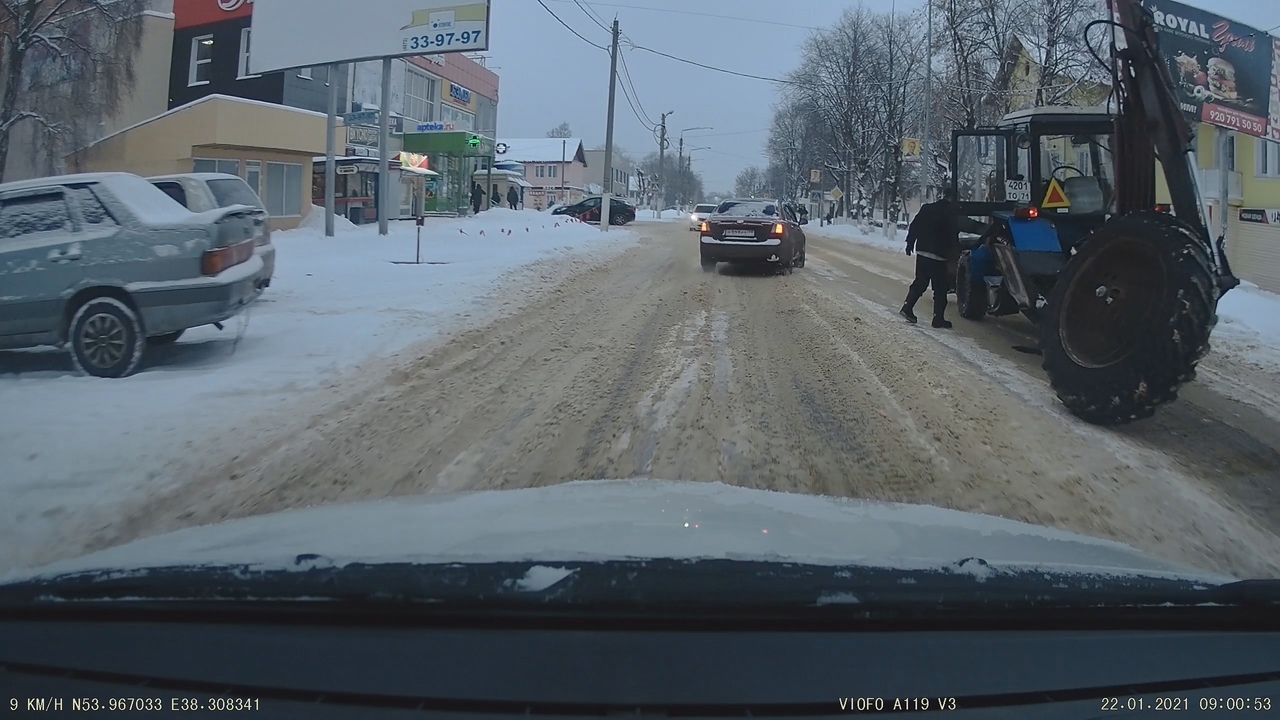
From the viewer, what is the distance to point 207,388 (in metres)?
7.68

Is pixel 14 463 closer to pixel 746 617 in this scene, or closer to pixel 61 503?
pixel 61 503

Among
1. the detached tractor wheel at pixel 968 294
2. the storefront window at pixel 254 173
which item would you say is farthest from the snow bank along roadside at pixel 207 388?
the storefront window at pixel 254 173

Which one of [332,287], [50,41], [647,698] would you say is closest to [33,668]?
[647,698]

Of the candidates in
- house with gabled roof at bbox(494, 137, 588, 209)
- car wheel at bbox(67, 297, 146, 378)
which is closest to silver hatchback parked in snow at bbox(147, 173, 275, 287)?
car wheel at bbox(67, 297, 146, 378)

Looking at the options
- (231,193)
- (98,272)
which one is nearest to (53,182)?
(98,272)

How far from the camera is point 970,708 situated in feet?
6.70

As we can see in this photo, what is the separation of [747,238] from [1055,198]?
27.0 ft

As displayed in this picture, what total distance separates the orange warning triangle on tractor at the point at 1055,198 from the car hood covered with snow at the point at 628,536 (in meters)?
8.36

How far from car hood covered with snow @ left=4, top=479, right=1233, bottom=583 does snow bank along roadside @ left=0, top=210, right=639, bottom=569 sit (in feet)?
7.07

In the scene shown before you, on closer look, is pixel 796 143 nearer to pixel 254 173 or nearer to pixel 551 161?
pixel 551 161

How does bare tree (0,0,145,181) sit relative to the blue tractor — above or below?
above

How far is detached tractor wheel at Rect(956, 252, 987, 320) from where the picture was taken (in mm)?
12102

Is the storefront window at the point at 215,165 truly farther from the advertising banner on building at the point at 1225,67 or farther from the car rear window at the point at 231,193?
the advertising banner on building at the point at 1225,67

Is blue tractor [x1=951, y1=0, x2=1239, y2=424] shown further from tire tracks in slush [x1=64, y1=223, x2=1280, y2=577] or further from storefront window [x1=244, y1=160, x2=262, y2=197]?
storefront window [x1=244, y1=160, x2=262, y2=197]
